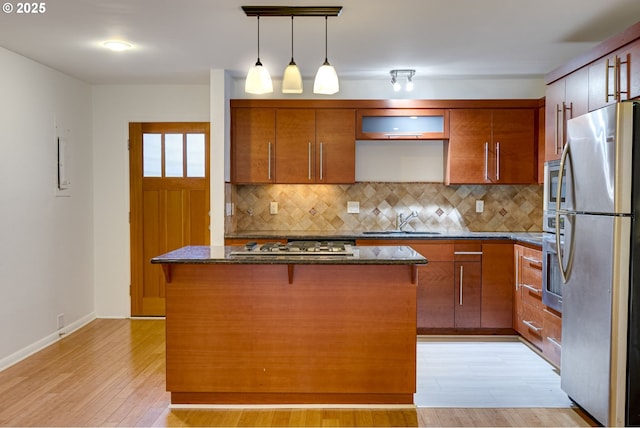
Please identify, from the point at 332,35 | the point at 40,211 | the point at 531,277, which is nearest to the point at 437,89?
the point at 332,35

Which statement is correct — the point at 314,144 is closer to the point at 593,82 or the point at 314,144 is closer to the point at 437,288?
the point at 437,288

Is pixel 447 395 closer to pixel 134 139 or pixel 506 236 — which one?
pixel 506 236

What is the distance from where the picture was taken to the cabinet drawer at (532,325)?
13.0 feet

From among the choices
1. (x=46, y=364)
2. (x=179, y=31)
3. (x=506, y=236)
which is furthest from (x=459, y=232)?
(x=46, y=364)

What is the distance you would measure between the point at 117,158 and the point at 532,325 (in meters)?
4.28

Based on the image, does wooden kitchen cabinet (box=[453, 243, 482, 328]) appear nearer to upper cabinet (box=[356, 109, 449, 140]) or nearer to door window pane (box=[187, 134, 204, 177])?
upper cabinet (box=[356, 109, 449, 140])

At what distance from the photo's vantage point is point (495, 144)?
4.85 meters

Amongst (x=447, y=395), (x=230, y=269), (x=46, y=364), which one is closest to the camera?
(x=230, y=269)

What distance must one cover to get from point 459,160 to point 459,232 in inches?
28.2

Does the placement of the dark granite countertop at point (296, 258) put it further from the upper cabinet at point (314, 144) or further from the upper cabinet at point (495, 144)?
the upper cabinet at point (495, 144)

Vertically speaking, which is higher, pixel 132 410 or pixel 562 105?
pixel 562 105

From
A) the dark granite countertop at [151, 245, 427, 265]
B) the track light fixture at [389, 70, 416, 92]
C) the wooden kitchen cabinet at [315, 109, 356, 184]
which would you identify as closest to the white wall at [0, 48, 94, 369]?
the dark granite countertop at [151, 245, 427, 265]

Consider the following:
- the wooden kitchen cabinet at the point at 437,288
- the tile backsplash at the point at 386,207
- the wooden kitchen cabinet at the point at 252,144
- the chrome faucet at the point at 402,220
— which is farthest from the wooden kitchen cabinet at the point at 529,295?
the wooden kitchen cabinet at the point at 252,144

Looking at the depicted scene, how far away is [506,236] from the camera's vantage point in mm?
4605
